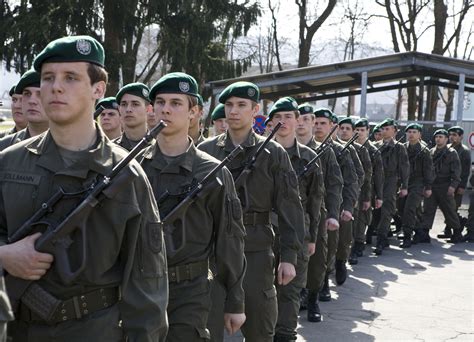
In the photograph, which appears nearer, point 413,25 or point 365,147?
point 365,147

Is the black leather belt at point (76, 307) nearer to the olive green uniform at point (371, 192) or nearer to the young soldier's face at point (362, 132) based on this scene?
the olive green uniform at point (371, 192)

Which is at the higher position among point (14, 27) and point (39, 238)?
point (14, 27)

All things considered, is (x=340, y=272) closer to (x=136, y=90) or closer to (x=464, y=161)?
(x=136, y=90)

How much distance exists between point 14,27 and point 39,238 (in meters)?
15.6

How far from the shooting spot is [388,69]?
20.3 m

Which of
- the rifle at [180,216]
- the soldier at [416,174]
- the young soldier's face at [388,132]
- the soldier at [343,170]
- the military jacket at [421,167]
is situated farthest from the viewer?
the military jacket at [421,167]

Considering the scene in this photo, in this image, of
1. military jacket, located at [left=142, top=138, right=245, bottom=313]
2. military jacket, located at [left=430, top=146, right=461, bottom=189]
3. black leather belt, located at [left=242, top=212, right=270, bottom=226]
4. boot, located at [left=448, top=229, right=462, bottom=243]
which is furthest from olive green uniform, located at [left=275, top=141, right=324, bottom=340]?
military jacket, located at [left=430, top=146, right=461, bottom=189]

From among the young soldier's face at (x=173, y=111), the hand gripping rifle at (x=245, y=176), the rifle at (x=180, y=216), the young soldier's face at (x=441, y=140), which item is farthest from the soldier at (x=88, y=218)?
the young soldier's face at (x=441, y=140)

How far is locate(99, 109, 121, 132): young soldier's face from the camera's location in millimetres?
7121

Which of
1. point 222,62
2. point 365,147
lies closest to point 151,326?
point 365,147

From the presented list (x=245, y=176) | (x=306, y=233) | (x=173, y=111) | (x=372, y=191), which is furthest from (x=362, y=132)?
(x=173, y=111)

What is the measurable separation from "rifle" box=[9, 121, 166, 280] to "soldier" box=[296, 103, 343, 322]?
4871mm

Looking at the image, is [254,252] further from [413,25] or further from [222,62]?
[413,25]

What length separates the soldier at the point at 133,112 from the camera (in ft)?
20.6
